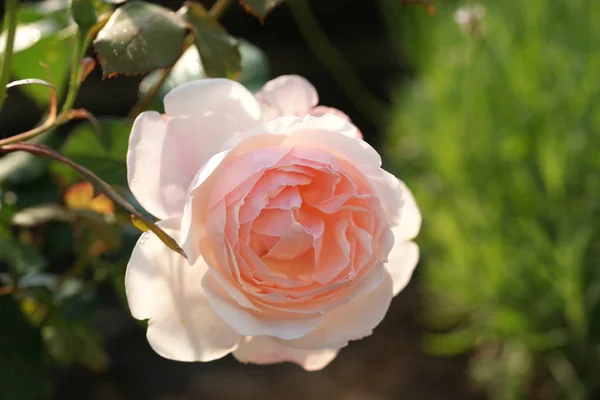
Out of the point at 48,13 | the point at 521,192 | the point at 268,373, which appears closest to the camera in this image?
the point at 48,13

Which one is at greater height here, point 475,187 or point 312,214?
point 312,214

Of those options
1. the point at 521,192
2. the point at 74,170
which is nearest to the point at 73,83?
the point at 74,170

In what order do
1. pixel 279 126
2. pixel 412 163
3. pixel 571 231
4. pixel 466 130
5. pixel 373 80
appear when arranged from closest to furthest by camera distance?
pixel 279 126 → pixel 571 231 → pixel 466 130 → pixel 412 163 → pixel 373 80

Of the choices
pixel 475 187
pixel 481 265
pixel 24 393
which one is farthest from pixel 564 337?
pixel 24 393

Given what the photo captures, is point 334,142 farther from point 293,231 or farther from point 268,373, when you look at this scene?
point 268,373

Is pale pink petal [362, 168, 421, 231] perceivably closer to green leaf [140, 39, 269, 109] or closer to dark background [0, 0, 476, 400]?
green leaf [140, 39, 269, 109]

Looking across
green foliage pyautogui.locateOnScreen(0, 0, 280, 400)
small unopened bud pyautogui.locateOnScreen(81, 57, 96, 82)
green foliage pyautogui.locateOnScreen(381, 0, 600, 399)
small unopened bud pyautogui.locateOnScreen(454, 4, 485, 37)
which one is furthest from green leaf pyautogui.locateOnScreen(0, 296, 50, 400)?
green foliage pyautogui.locateOnScreen(381, 0, 600, 399)

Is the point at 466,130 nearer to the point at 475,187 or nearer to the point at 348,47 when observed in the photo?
the point at 475,187
